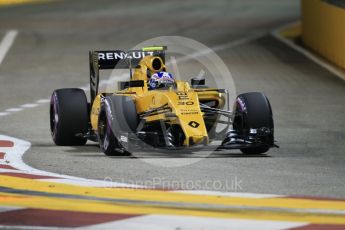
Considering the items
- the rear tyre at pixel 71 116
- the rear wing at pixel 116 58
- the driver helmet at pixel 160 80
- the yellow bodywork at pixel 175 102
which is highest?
the rear wing at pixel 116 58

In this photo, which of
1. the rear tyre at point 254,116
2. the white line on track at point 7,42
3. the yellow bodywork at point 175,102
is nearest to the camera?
the yellow bodywork at point 175,102

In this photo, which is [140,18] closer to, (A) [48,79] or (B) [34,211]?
(A) [48,79]

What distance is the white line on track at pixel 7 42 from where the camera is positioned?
104ft

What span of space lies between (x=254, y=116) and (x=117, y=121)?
1.69 meters

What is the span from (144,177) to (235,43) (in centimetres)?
2130

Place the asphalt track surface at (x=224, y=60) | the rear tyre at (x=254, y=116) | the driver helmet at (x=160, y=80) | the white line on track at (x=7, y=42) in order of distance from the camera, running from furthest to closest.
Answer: the white line on track at (x=7, y=42)
the driver helmet at (x=160, y=80)
the rear tyre at (x=254, y=116)
the asphalt track surface at (x=224, y=60)

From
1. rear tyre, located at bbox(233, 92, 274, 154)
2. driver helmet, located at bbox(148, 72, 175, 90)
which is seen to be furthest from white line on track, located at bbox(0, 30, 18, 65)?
rear tyre, located at bbox(233, 92, 274, 154)

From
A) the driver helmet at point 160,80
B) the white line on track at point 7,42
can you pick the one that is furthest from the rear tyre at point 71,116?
the white line on track at point 7,42

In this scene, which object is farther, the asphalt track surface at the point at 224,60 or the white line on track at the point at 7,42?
the white line on track at the point at 7,42

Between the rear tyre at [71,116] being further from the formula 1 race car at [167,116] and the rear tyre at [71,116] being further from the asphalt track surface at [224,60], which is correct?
the asphalt track surface at [224,60]

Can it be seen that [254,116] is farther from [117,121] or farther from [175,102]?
[117,121]

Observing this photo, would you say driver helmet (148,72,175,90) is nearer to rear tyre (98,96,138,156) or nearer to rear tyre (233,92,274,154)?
rear tyre (98,96,138,156)

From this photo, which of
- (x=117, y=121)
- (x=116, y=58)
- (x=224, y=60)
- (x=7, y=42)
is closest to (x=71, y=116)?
(x=116, y=58)

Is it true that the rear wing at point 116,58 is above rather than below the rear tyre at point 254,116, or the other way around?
above
